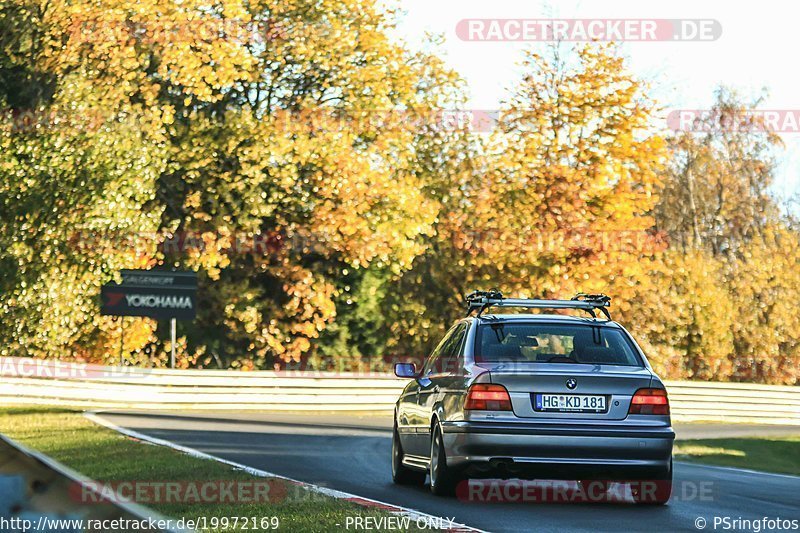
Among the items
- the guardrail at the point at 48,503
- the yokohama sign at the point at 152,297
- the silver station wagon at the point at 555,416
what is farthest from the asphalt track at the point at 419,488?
the yokohama sign at the point at 152,297

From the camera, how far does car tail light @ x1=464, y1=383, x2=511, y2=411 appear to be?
11211 millimetres

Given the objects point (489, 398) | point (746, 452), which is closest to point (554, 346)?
point (489, 398)

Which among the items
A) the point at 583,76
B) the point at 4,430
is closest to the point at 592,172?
the point at 583,76

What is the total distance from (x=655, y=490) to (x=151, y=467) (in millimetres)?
5376

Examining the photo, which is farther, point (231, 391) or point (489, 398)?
point (231, 391)

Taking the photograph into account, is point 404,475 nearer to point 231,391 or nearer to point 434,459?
point 434,459

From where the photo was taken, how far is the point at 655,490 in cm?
1199

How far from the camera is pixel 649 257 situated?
3909 centimetres

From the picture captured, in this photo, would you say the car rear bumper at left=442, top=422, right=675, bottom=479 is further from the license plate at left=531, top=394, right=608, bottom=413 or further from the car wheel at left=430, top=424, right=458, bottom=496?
the car wheel at left=430, top=424, right=458, bottom=496

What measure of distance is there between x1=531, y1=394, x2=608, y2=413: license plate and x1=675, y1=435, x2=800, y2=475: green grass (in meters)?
10.4

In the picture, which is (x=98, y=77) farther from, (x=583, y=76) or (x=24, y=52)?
(x=583, y=76)

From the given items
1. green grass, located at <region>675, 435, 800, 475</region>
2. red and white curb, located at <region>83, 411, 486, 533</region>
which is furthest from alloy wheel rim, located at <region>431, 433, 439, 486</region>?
green grass, located at <region>675, 435, 800, 475</region>

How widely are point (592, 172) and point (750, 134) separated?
908 inches

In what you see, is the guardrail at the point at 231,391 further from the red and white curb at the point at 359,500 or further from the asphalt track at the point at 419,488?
the red and white curb at the point at 359,500
